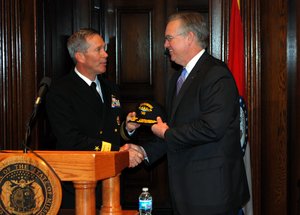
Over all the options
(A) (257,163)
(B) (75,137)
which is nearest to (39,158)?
(B) (75,137)

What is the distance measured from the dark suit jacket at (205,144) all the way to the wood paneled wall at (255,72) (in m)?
1.27

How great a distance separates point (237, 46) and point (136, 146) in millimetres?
1263

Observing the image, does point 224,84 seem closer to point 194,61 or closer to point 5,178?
point 194,61

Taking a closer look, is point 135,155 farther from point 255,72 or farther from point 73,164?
point 255,72

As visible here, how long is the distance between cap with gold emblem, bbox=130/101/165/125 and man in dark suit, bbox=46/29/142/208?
16 cm

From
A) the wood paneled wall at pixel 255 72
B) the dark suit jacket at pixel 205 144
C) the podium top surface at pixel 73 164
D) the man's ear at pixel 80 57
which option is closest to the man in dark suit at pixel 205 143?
the dark suit jacket at pixel 205 144

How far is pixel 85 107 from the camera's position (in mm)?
2979

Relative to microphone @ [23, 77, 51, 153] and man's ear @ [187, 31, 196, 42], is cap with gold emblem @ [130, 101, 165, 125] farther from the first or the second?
microphone @ [23, 77, 51, 153]

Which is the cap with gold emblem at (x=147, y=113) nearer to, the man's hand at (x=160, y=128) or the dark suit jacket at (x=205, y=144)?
the man's hand at (x=160, y=128)

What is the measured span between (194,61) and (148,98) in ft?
6.07

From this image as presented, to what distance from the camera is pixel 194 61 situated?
2770mm

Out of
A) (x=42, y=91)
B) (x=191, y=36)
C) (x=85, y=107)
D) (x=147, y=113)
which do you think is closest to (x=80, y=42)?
(x=85, y=107)

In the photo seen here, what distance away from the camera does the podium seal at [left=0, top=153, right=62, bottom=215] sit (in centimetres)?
173

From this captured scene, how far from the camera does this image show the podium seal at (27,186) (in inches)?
68.0
